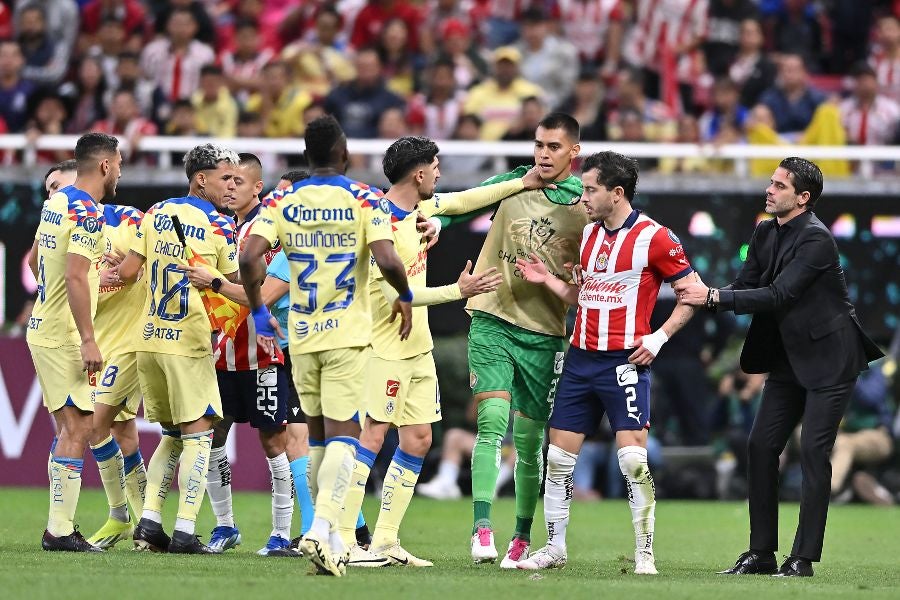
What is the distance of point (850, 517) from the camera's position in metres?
15.3

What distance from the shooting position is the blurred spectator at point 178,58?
19.1 meters

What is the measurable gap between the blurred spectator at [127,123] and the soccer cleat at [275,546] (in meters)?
7.45

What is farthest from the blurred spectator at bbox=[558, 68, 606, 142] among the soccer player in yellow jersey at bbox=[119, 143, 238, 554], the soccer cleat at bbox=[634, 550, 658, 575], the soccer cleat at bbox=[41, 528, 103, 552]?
the soccer cleat at bbox=[41, 528, 103, 552]

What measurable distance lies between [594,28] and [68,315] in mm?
12178

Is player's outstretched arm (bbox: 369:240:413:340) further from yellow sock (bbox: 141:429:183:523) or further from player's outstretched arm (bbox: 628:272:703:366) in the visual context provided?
yellow sock (bbox: 141:429:183:523)

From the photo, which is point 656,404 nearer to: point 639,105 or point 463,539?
point 639,105

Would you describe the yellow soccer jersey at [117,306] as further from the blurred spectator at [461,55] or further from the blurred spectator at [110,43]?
the blurred spectator at [110,43]

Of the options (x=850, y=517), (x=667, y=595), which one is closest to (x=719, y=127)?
(x=850, y=517)

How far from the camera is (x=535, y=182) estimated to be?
10172 millimetres

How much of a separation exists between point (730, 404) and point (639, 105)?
3843 millimetres

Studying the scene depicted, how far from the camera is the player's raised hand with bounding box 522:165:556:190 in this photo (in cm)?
1016

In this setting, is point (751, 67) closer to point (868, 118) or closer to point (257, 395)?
point (868, 118)

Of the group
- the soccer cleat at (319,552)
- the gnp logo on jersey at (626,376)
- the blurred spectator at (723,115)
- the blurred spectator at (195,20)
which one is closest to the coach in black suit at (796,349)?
the gnp logo on jersey at (626,376)

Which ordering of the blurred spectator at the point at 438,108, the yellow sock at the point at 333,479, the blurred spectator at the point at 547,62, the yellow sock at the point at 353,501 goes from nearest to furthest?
1. the yellow sock at the point at 333,479
2. the yellow sock at the point at 353,501
3. the blurred spectator at the point at 438,108
4. the blurred spectator at the point at 547,62
